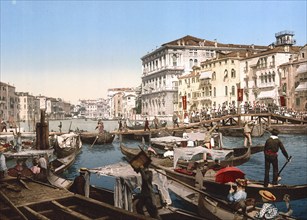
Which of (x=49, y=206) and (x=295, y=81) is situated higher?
(x=295, y=81)

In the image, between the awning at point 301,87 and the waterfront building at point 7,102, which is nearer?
the awning at point 301,87

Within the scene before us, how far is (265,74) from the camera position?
177ft

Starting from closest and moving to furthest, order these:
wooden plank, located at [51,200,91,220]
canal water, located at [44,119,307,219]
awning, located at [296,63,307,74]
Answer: wooden plank, located at [51,200,91,220], canal water, located at [44,119,307,219], awning, located at [296,63,307,74]

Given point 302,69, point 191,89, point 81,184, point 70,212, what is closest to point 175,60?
point 191,89

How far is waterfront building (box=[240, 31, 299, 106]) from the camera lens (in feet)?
169

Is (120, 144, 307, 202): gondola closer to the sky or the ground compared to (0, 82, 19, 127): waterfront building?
closer to the ground

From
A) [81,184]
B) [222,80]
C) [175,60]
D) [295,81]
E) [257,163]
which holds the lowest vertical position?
[257,163]

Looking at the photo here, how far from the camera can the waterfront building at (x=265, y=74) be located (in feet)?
169

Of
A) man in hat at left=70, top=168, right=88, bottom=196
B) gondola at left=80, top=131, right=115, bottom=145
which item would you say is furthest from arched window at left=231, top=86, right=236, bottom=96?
man in hat at left=70, top=168, right=88, bottom=196

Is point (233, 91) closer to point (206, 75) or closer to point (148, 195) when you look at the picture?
point (206, 75)

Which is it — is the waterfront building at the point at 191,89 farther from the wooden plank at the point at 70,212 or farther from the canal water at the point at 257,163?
the wooden plank at the point at 70,212

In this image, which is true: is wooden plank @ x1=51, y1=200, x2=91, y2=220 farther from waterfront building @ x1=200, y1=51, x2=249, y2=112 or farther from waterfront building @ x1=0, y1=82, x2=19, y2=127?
waterfront building @ x1=0, y1=82, x2=19, y2=127

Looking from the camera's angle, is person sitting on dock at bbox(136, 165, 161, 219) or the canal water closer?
person sitting on dock at bbox(136, 165, 161, 219)

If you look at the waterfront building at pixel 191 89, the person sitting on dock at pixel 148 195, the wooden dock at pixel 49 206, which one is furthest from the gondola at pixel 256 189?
the waterfront building at pixel 191 89
